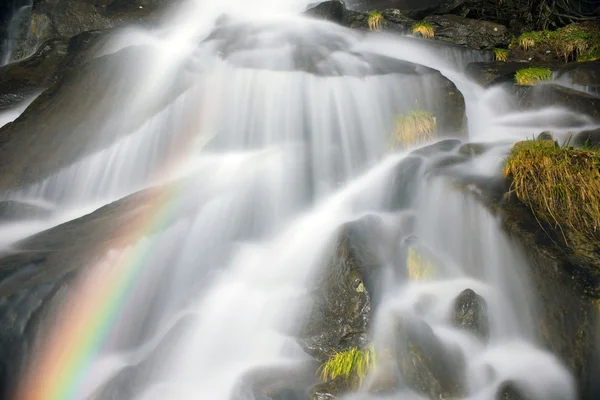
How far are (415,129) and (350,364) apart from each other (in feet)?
16.2

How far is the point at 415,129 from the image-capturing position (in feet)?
26.6

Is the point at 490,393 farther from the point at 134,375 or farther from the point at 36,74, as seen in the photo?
the point at 36,74

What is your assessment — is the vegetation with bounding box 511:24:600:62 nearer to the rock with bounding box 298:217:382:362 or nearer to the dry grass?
the dry grass

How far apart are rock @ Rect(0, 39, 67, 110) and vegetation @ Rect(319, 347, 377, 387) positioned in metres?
9.62

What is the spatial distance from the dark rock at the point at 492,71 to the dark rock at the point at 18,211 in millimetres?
8954

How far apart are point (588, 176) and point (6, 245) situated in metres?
7.04

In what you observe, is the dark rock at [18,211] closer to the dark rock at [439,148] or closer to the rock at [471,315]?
the dark rock at [439,148]

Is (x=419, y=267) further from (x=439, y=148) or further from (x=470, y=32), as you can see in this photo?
(x=470, y=32)

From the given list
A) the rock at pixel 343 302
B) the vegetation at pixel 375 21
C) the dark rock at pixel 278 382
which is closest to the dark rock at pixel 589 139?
the rock at pixel 343 302

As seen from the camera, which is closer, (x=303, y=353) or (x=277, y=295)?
(x=303, y=353)

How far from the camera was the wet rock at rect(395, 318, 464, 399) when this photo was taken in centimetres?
399

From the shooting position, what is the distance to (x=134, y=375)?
4.58 m

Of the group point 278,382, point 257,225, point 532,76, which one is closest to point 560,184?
point 278,382

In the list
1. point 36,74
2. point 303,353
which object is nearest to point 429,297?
point 303,353
